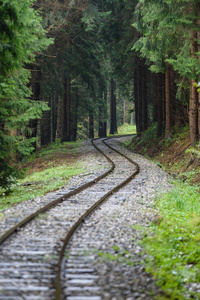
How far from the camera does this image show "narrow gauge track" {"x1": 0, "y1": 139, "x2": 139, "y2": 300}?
4316 mm

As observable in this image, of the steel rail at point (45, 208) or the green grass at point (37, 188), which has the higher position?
the steel rail at point (45, 208)

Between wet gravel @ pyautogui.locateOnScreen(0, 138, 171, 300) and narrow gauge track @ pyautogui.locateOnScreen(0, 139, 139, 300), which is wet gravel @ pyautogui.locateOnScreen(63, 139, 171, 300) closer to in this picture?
wet gravel @ pyautogui.locateOnScreen(0, 138, 171, 300)

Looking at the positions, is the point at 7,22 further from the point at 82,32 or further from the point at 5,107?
the point at 82,32

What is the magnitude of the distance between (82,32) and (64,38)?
209 cm

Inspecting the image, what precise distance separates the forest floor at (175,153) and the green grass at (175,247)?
6.30ft

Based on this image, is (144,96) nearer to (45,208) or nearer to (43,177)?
(43,177)

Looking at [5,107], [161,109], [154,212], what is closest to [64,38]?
[161,109]

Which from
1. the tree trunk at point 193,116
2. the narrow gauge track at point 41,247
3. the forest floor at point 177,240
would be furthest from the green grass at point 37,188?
the tree trunk at point 193,116

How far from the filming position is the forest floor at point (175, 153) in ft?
43.7

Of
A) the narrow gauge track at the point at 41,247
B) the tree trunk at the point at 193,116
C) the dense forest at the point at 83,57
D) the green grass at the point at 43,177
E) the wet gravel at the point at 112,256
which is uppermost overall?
the dense forest at the point at 83,57

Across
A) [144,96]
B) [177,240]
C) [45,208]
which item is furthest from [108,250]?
[144,96]

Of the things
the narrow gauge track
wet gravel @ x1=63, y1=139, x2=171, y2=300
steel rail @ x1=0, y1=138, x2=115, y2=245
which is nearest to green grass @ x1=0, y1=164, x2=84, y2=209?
steel rail @ x1=0, y1=138, x2=115, y2=245

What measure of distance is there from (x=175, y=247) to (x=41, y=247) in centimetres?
238

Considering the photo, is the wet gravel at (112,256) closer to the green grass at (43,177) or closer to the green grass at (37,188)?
the green grass at (37,188)
